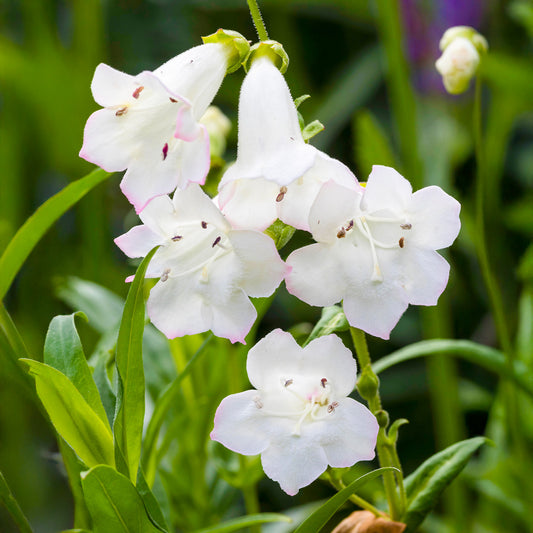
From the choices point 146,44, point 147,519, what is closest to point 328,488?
point 147,519

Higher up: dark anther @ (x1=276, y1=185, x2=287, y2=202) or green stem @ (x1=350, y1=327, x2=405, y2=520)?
dark anther @ (x1=276, y1=185, x2=287, y2=202)

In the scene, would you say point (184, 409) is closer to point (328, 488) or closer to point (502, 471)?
point (502, 471)

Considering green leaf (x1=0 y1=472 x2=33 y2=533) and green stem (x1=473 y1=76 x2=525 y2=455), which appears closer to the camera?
green leaf (x1=0 y1=472 x2=33 y2=533)

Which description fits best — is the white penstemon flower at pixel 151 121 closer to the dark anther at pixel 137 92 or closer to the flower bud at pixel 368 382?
the dark anther at pixel 137 92

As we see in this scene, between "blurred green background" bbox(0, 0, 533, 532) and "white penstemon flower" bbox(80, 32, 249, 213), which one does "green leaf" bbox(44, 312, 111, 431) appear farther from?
"blurred green background" bbox(0, 0, 533, 532)

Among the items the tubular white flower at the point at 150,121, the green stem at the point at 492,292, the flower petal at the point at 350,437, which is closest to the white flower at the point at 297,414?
the flower petal at the point at 350,437

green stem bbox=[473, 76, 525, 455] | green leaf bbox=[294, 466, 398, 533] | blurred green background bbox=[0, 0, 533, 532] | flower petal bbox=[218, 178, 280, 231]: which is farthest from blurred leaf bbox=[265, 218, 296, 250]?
blurred green background bbox=[0, 0, 533, 532]

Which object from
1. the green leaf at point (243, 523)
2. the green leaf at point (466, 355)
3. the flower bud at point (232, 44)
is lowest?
the green leaf at point (243, 523)
